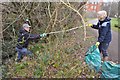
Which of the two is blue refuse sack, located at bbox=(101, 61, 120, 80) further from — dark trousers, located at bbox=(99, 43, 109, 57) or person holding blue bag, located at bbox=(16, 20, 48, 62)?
person holding blue bag, located at bbox=(16, 20, 48, 62)

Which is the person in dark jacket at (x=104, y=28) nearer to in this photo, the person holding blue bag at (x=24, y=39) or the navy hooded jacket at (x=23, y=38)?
the person holding blue bag at (x=24, y=39)

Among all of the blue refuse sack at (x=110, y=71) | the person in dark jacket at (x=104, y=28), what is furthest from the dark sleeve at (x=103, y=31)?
the blue refuse sack at (x=110, y=71)

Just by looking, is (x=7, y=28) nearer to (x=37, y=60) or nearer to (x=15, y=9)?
(x=15, y=9)

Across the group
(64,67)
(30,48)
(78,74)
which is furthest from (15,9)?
(78,74)

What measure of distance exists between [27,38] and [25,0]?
4.90 ft

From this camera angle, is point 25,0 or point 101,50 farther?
point 25,0

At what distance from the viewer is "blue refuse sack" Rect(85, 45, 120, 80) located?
5.21 m

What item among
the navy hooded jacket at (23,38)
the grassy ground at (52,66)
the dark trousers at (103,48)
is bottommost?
the grassy ground at (52,66)

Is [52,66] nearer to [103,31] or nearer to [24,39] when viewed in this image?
[24,39]

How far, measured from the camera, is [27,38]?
691cm

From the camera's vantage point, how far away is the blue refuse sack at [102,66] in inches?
205

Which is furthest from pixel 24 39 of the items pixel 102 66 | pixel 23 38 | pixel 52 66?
pixel 102 66

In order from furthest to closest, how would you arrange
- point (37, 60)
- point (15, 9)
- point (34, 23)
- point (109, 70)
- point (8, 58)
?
point (34, 23) → point (15, 9) → point (8, 58) → point (37, 60) → point (109, 70)

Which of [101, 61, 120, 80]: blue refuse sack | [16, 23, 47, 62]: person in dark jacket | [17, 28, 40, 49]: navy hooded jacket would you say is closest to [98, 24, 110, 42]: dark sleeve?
[101, 61, 120, 80]: blue refuse sack
